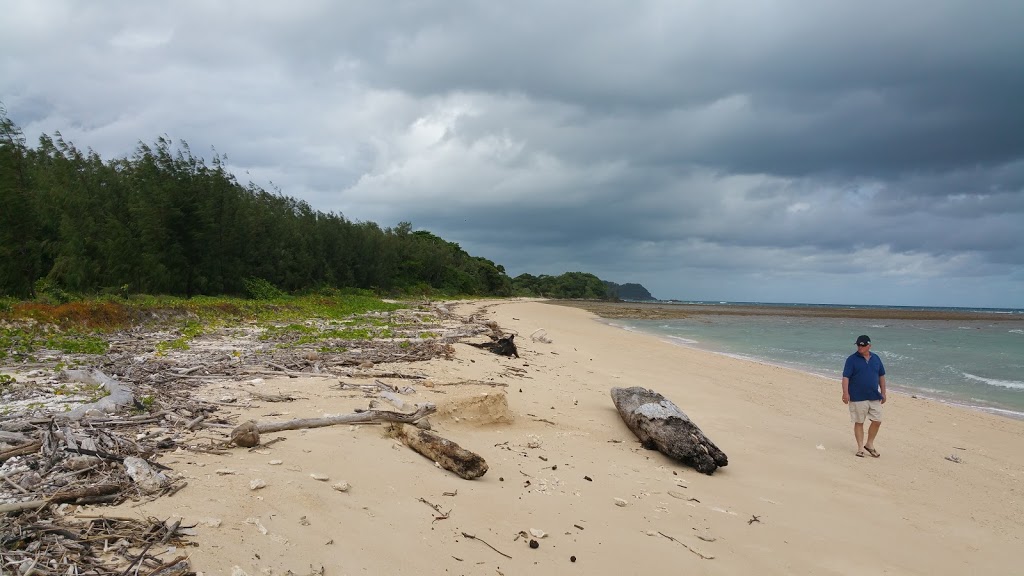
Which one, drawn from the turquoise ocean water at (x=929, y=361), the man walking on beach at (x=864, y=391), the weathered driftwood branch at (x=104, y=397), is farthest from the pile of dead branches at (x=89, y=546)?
the turquoise ocean water at (x=929, y=361)

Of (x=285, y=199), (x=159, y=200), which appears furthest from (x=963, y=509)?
(x=285, y=199)

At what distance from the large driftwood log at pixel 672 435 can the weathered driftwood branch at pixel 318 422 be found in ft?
9.39

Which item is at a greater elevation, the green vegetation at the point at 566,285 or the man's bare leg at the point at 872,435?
the green vegetation at the point at 566,285

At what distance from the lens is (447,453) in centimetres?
503

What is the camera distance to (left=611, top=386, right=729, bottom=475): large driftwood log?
250 inches

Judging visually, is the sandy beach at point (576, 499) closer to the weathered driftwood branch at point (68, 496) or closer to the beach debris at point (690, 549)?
the beach debris at point (690, 549)

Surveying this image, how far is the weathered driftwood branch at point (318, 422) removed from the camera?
459cm

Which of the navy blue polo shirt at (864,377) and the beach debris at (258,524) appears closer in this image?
the beach debris at (258,524)

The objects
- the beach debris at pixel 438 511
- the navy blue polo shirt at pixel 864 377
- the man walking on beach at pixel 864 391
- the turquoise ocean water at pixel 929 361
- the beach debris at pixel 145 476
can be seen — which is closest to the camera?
the beach debris at pixel 145 476

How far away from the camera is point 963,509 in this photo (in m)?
A: 6.02

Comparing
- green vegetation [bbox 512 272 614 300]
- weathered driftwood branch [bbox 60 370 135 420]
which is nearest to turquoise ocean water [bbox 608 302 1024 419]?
weathered driftwood branch [bbox 60 370 135 420]

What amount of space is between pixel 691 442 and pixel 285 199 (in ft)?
139

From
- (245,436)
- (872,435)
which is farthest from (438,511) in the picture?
(872,435)

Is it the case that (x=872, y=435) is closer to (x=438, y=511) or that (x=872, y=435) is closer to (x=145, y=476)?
(x=438, y=511)
